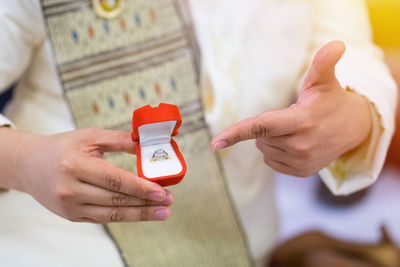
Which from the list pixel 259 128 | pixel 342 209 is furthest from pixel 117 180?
pixel 342 209

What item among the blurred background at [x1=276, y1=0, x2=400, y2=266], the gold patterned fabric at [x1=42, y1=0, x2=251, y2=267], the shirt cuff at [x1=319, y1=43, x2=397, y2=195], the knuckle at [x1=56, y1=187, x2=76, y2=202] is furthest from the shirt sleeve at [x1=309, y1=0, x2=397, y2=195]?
the blurred background at [x1=276, y1=0, x2=400, y2=266]

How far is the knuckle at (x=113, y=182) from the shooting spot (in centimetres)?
31

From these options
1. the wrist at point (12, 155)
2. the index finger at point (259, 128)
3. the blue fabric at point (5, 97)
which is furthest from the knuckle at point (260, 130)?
the blue fabric at point (5, 97)

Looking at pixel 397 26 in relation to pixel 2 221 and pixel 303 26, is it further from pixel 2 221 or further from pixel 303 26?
pixel 2 221

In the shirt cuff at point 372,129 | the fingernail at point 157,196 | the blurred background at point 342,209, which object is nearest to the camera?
the fingernail at point 157,196

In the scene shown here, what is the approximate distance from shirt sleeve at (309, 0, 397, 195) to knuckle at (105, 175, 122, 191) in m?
0.23

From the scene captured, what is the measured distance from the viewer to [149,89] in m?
0.49

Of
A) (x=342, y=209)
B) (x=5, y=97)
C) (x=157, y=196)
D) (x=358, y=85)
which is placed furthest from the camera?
(x=342, y=209)

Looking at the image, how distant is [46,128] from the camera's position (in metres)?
0.47

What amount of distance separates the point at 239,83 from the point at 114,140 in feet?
0.83

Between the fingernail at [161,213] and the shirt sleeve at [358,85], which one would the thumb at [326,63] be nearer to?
the shirt sleeve at [358,85]

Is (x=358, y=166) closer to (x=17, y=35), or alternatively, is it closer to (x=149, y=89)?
(x=149, y=89)

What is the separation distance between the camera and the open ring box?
0.31 meters

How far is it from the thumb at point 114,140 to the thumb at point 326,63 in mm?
179
